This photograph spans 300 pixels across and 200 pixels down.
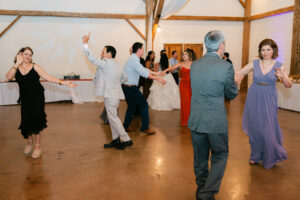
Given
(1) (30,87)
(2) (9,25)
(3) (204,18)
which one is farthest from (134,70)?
(3) (204,18)

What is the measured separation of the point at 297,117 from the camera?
586 cm

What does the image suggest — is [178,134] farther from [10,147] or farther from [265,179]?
[10,147]

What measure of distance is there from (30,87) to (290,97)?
230 inches

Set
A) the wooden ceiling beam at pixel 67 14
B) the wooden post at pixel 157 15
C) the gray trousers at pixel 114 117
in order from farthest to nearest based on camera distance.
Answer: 1. the wooden ceiling beam at pixel 67 14
2. the wooden post at pixel 157 15
3. the gray trousers at pixel 114 117

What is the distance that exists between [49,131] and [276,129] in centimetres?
357

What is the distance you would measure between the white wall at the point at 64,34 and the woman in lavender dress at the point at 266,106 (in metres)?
7.39

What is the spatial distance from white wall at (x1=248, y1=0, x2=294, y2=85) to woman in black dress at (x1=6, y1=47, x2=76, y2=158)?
8019mm

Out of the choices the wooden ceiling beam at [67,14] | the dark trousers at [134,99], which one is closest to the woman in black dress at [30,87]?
the dark trousers at [134,99]

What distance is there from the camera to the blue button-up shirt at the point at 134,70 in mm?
3938

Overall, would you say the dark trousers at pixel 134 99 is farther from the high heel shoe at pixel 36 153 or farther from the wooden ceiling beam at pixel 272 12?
the wooden ceiling beam at pixel 272 12

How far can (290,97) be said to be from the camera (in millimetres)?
6617

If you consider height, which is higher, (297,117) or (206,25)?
(206,25)

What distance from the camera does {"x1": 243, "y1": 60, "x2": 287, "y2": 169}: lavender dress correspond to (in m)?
2.98

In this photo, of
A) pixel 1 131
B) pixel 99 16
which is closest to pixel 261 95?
pixel 1 131
